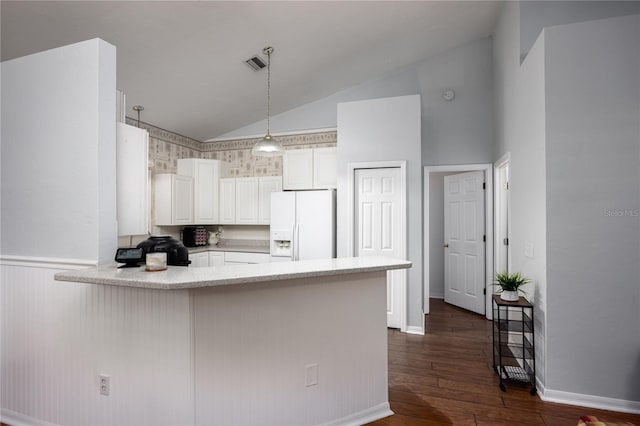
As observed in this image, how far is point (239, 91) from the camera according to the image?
175 inches

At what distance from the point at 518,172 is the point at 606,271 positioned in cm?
116

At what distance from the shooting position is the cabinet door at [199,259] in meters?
4.78

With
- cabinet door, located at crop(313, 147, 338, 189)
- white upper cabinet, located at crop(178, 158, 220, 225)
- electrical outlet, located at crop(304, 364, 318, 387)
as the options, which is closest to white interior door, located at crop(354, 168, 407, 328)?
cabinet door, located at crop(313, 147, 338, 189)

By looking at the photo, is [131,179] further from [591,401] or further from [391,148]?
[591,401]

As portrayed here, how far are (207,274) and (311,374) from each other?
2.89 ft

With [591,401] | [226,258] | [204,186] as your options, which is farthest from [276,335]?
[204,186]

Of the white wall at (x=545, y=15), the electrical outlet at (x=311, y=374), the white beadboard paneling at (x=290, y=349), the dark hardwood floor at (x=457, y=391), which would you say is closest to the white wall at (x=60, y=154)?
the white beadboard paneling at (x=290, y=349)

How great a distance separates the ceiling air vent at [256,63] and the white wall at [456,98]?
1.75 metres

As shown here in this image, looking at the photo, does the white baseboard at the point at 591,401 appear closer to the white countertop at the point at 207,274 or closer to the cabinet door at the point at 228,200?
the white countertop at the point at 207,274

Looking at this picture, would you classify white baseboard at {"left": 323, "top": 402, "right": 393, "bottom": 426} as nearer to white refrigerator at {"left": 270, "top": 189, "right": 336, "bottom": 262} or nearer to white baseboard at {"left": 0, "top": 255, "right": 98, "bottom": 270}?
white baseboard at {"left": 0, "top": 255, "right": 98, "bottom": 270}

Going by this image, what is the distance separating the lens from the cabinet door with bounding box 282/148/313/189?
4.84m

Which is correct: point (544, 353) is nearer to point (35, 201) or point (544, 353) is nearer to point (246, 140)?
point (35, 201)

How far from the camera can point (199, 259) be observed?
4910 millimetres

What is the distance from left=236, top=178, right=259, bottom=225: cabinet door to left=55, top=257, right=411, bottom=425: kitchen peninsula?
3276 millimetres
